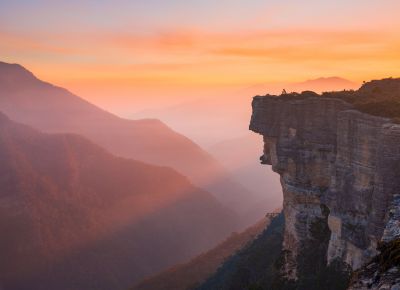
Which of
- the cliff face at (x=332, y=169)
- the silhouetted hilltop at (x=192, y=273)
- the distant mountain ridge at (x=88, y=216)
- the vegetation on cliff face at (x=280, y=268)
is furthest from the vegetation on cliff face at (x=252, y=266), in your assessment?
the distant mountain ridge at (x=88, y=216)

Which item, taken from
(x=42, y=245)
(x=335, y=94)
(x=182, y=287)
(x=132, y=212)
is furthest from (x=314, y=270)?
(x=132, y=212)

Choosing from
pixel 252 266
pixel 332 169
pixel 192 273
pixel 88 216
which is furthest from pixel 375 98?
pixel 88 216

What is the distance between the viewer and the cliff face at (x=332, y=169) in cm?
1986

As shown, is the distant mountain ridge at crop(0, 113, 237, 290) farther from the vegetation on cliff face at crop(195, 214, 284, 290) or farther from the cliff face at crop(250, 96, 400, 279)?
the cliff face at crop(250, 96, 400, 279)

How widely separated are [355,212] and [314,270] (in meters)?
7.90

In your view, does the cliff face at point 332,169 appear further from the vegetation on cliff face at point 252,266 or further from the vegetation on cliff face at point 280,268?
the vegetation on cliff face at point 252,266

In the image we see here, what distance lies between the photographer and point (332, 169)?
90.5 ft

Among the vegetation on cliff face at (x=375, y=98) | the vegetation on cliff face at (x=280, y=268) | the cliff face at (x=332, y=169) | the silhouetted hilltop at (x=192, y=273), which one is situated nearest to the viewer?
the cliff face at (x=332, y=169)

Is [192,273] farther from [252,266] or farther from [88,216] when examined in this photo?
[88,216]

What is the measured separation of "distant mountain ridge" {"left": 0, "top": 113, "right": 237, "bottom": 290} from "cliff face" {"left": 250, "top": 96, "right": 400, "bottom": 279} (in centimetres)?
7189

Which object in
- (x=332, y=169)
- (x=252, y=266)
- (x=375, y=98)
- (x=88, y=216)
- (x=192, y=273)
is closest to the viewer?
(x=332, y=169)

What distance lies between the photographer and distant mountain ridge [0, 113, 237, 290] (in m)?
96.9

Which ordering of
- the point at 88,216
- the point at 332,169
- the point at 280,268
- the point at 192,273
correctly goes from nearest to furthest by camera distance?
the point at 332,169, the point at 280,268, the point at 192,273, the point at 88,216

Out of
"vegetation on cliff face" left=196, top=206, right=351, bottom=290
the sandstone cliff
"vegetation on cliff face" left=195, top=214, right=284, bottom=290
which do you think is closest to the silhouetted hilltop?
"vegetation on cliff face" left=195, top=214, right=284, bottom=290
